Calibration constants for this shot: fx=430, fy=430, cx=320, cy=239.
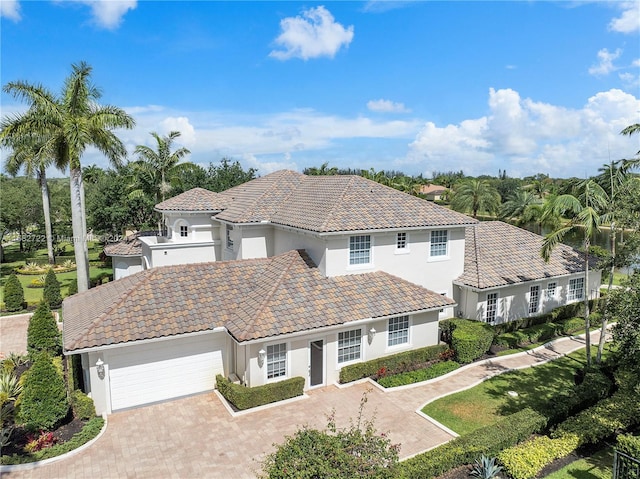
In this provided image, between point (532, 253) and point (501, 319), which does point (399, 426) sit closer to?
point (501, 319)

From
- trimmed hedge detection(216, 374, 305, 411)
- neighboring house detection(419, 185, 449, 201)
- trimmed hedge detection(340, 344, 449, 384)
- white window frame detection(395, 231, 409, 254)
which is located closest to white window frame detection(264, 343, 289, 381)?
trimmed hedge detection(216, 374, 305, 411)

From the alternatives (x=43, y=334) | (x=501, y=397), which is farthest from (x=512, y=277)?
(x=43, y=334)

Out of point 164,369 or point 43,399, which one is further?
point 164,369

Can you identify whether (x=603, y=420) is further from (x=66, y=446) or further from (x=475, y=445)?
(x=66, y=446)

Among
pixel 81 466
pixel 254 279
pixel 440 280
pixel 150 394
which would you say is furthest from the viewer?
pixel 440 280

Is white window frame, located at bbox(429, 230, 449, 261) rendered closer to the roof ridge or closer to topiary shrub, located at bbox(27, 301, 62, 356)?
the roof ridge

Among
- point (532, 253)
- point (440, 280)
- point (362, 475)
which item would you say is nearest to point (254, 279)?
point (440, 280)

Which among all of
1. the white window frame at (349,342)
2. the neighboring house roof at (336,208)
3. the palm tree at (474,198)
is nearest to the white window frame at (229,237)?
the neighboring house roof at (336,208)
